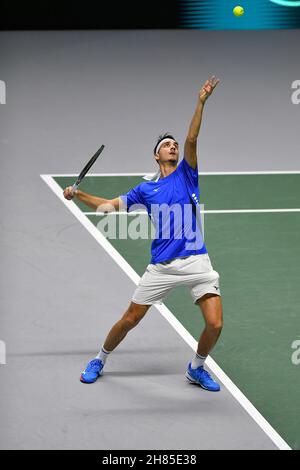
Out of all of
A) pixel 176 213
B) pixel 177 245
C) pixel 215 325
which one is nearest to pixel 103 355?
pixel 215 325

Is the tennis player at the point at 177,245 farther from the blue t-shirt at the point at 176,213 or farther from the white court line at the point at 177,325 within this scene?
the white court line at the point at 177,325

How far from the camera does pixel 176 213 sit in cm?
1059

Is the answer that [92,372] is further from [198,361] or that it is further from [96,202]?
[96,202]

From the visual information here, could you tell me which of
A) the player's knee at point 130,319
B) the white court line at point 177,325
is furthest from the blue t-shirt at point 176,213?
the white court line at point 177,325

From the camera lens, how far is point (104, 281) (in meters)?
13.0

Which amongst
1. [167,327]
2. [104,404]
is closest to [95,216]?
[167,327]

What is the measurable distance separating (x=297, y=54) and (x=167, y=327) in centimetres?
803

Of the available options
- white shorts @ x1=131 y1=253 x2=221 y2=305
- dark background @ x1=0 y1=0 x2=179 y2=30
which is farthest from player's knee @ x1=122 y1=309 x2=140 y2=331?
dark background @ x1=0 y1=0 x2=179 y2=30

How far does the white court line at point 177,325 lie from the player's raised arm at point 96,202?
1.77 metres

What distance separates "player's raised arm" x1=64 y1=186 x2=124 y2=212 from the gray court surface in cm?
162

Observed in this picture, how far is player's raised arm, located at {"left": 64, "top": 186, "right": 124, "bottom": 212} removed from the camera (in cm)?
1057

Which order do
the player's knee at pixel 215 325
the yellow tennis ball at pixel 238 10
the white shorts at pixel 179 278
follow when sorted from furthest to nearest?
1. the yellow tennis ball at pixel 238 10
2. the white shorts at pixel 179 278
3. the player's knee at pixel 215 325

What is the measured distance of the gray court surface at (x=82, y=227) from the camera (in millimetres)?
10352

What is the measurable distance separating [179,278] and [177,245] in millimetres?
304
